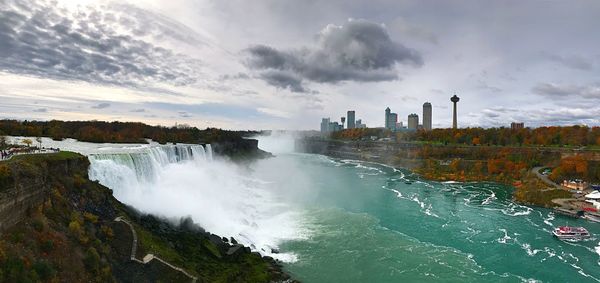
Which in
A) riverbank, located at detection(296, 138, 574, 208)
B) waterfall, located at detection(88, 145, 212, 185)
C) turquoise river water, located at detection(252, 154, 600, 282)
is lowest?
turquoise river water, located at detection(252, 154, 600, 282)

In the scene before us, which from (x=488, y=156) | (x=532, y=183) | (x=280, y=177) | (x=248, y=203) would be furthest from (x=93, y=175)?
(x=488, y=156)

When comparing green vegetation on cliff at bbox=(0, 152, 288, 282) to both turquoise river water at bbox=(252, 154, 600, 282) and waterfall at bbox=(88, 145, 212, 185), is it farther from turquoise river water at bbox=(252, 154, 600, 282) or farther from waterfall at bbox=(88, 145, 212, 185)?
turquoise river water at bbox=(252, 154, 600, 282)

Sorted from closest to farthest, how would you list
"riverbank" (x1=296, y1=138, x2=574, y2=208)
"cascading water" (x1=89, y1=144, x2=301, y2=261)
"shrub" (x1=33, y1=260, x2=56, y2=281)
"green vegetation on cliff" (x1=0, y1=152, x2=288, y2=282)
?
"shrub" (x1=33, y1=260, x2=56, y2=281), "green vegetation on cliff" (x1=0, y1=152, x2=288, y2=282), "cascading water" (x1=89, y1=144, x2=301, y2=261), "riverbank" (x1=296, y1=138, x2=574, y2=208)

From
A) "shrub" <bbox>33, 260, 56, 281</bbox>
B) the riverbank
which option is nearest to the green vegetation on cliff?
"shrub" <bbox>33, 260, 56, 281</bbox>

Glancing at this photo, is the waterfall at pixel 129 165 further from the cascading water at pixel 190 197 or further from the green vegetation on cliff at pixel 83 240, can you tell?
the green vegetation on cliff at pixel 83 240

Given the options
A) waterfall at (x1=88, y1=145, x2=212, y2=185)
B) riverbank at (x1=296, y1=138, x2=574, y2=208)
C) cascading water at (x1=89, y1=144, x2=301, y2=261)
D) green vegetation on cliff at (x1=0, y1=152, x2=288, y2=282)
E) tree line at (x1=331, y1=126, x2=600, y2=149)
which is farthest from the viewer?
tree line at (x1=331, y1=126, x2=600, y2=149)

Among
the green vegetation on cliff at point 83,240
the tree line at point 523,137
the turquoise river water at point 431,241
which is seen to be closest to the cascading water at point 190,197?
the turquoise river water at point 431,241

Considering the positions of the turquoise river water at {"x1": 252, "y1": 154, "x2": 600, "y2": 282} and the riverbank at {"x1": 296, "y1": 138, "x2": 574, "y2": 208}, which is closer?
the turquoise river water at {"x1": 252, "y1": 154, "x2": 600, "y2": 282}
